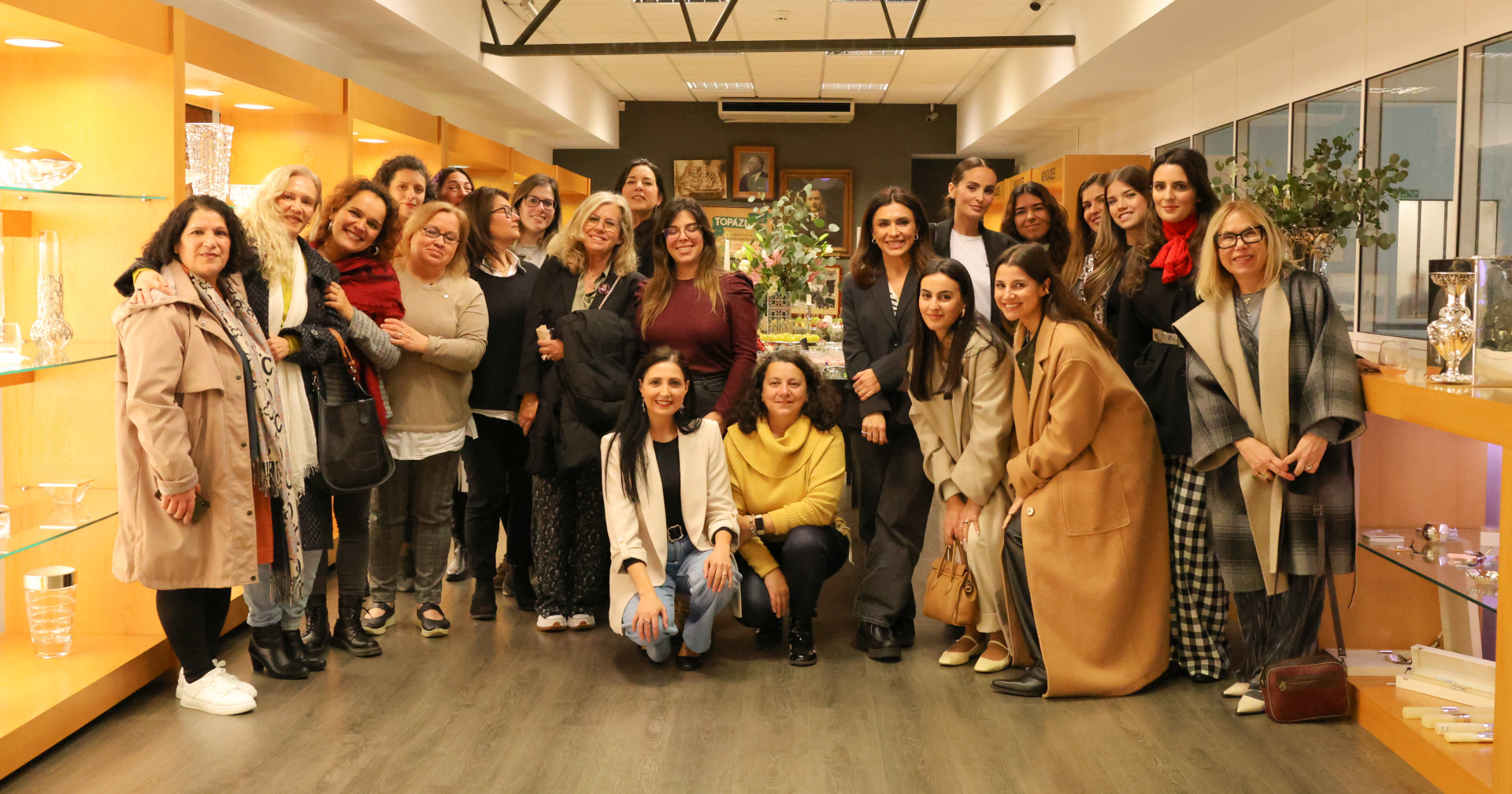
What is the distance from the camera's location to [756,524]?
3832 mm

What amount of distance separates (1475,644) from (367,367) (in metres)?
3.63

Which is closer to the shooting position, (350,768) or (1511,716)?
(1511,716)

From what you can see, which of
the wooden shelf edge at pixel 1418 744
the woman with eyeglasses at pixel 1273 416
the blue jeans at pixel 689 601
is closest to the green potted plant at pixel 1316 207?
the woman with eyeglasses at pixel 1273 416

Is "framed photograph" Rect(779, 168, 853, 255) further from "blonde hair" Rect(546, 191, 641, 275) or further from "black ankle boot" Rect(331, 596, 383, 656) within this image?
"black ankle boot" Rect(331, 596, 383, 656)

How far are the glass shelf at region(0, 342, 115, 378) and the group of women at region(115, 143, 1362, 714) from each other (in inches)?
12.7

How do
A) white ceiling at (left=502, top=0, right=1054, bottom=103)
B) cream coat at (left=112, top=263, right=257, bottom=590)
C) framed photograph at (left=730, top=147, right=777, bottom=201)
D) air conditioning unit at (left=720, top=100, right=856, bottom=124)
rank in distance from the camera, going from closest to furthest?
cream coat at (left=112, top=263, right=257, bottom=590)
white ceiling at (left=502, top=0, right=1054, bottom=103)
air conditioning unit at (left=720, top=100, right=856, bottom=124)
framed photograph at (left=730, top=147, right=777, bottom=201)

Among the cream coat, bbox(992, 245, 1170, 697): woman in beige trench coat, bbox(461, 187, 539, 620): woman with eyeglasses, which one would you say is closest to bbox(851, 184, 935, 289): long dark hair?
bbox(992, 245, 1170, 697): woman in beige trench coat

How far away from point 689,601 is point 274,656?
1.35m

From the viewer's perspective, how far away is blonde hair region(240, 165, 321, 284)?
342cm

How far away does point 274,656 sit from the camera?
356cm

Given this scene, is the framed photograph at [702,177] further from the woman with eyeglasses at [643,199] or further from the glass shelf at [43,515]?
the glass shelf at [43,515]

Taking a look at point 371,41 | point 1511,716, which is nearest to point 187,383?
point 1511,716

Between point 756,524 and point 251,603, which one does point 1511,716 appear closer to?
point 756,524

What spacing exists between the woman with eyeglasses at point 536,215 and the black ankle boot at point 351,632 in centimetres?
157
